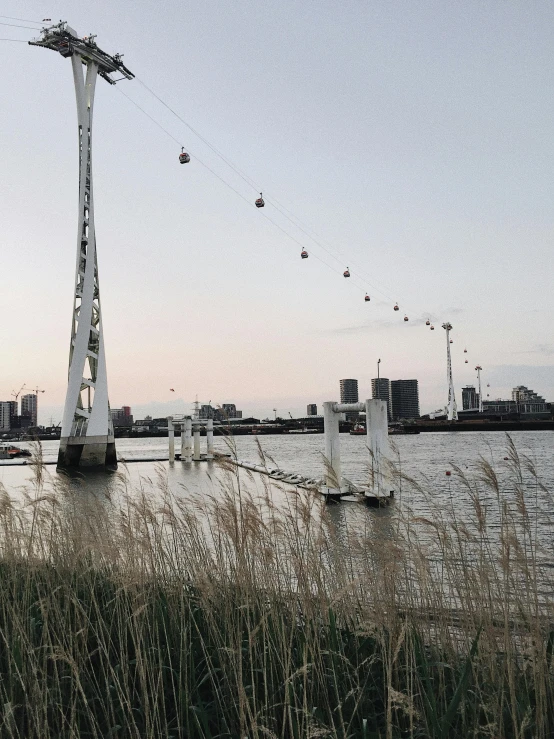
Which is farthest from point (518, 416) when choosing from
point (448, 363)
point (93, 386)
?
point (93, 386)

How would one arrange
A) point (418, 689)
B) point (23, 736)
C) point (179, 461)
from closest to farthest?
point (23, 736)
point (418, 689)
point (179, 461)

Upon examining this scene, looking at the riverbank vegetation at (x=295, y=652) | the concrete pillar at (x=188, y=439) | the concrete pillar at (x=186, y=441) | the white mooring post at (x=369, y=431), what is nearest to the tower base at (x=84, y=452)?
the concrete pillar at (x=188, y=439)

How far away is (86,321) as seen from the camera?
45531 millimetres

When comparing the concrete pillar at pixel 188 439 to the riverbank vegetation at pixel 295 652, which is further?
the concrete pillar at pixel 188 439

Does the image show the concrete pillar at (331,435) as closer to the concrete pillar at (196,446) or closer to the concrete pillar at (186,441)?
the concrete pillar at (186,441)

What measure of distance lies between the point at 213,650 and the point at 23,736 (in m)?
1.47

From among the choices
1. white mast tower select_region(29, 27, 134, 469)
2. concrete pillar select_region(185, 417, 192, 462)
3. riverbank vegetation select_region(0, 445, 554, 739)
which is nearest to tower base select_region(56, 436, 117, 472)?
white mast tower select_region(29, 27, 134, 469)

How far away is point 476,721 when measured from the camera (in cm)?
328

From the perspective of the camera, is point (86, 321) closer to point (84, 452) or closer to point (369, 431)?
point (84, 452)

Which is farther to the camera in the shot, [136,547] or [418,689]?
[136,547]

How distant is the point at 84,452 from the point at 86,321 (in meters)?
10.5

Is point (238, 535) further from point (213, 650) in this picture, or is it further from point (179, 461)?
point (179, 461)

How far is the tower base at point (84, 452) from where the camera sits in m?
47.3

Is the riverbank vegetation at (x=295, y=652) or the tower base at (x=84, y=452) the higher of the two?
the riverbank vegetation at (x=295, y=652)
